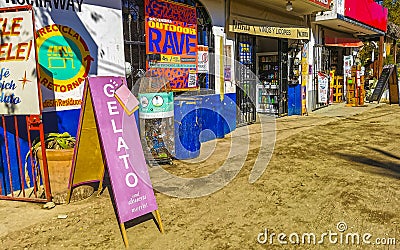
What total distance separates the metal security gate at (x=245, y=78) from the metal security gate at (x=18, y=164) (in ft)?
19.2

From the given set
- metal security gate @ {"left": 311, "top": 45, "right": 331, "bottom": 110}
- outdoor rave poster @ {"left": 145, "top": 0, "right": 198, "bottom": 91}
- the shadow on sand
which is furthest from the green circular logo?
metal security gate @ {"left": 311, "top": 45, "right": 331, "bottom": 110}

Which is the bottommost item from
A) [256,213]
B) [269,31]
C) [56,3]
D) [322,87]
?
[256,213]

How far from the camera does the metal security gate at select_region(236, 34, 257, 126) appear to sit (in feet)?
31.3

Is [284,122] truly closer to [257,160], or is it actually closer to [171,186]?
[257,160]

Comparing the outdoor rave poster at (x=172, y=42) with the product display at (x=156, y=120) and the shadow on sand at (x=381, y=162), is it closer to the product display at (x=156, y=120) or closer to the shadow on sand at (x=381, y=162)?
the product display at (x=156, y=120)

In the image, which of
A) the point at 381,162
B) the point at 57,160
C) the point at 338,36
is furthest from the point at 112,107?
the point at 338,36

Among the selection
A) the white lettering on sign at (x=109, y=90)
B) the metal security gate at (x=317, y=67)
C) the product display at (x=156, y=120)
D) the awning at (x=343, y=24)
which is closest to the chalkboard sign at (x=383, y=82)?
the awning at (x=343, y=24)

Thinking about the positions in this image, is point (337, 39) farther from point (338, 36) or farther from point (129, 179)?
point (129, 179)

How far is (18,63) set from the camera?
4.09m

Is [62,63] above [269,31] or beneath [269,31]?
beneath

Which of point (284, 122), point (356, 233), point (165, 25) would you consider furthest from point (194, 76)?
point (356, 233)

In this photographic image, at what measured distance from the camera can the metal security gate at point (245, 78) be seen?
31.3 ft

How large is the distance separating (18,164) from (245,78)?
6.73 m

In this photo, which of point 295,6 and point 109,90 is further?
point 295,6
